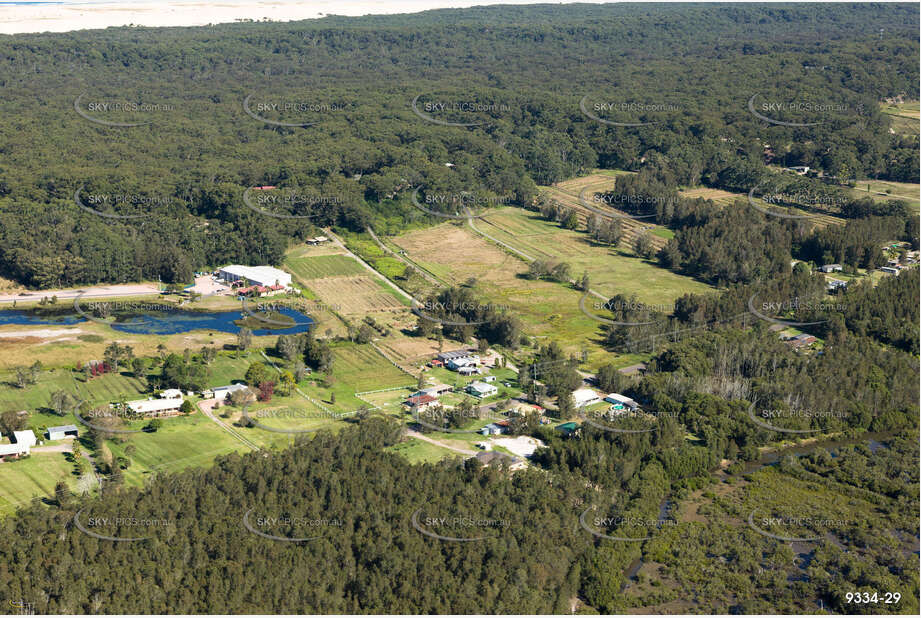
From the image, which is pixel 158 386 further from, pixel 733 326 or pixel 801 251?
pixel 801 251

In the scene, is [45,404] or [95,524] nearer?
[95,524]

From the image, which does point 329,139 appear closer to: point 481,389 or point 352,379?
point 352,379

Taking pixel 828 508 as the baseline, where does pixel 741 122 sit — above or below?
above

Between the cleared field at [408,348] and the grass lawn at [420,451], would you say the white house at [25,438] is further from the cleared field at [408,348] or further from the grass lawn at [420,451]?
the cleared field at [408,348]

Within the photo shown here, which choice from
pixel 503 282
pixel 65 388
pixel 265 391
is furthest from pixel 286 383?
pixel 503 282

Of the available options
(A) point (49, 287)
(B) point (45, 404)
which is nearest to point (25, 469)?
(B) point (45, 404)

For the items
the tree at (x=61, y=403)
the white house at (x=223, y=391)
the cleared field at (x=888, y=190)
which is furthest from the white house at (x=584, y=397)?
the cleared field at (x=888, y=190)
